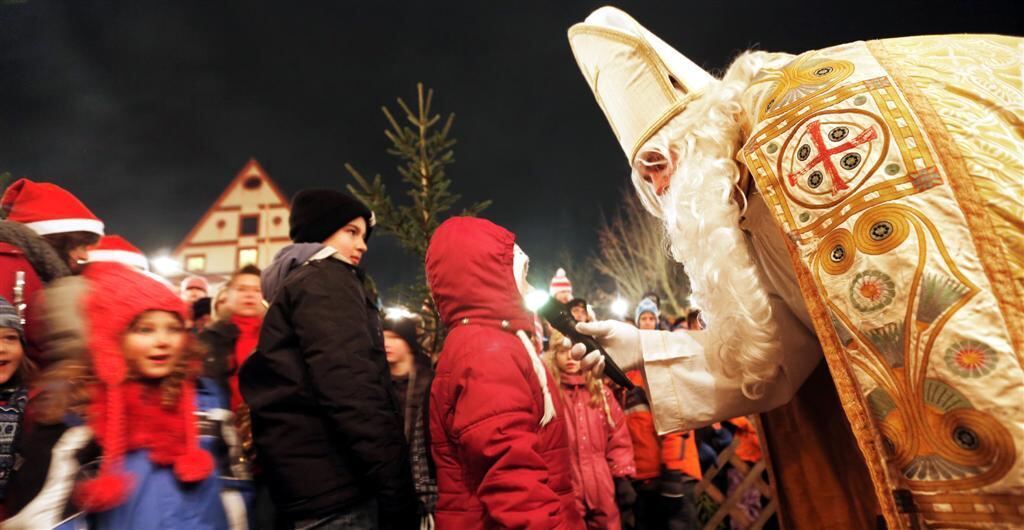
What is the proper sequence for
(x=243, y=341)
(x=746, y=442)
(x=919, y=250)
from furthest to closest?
(x=746, y=442) < (x=243, y=341) < (x=919, y=250)

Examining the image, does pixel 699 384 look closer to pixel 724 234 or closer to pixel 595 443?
pixel 724 234

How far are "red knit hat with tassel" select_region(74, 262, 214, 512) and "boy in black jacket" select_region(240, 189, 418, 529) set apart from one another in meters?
0.36

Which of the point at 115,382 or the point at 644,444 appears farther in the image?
the point at 644,444

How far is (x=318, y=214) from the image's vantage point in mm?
3268

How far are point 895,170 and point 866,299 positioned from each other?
328mm

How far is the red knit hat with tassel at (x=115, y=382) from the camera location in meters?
1.80

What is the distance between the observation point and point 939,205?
1.35 meters

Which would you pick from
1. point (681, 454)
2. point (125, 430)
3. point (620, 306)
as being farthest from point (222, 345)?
point (620, 306)

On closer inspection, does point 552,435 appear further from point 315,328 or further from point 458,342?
point 315,328

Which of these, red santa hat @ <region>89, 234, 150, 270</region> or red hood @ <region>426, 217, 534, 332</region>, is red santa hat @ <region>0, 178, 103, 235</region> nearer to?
red santa hat @ <region>89, 234, 150, 270</region>

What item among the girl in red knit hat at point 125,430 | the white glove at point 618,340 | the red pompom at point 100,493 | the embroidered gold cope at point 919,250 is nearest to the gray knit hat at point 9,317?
the girl in red knit hat at point 125,430

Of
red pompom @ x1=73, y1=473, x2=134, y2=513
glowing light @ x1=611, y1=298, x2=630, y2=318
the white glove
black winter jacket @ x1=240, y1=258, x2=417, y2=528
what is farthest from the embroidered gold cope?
glowing light @ x1=611, y1=298, x2=630, y2=318

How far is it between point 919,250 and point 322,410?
2110mm

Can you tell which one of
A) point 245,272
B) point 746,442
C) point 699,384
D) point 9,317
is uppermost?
point 245,272
